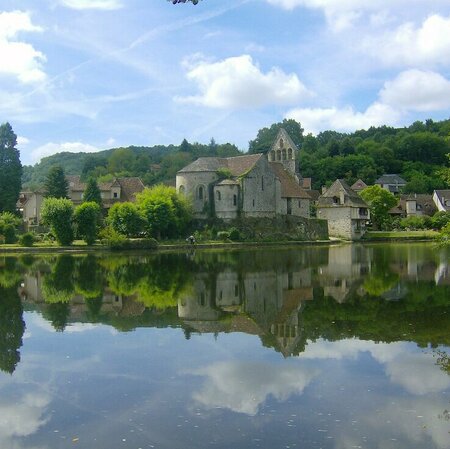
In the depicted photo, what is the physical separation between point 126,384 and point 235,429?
10.7 feet

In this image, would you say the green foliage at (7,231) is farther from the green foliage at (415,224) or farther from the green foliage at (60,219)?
the green foliage at (415,224)

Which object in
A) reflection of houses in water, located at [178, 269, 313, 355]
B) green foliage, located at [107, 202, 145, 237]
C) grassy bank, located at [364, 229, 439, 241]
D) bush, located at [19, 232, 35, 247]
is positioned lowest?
grassy bank, located at [364, 229, 439, 241]

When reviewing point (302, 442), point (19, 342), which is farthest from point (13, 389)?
point (302, 442)

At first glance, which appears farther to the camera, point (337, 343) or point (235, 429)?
point (337, 343)

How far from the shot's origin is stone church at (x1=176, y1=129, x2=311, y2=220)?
230 ft

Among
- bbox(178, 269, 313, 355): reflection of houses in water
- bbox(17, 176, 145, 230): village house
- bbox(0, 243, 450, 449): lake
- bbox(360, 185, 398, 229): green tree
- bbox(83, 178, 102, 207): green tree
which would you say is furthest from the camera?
bbox(360, 185, 398, 229): green tree

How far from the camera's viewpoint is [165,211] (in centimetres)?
6362

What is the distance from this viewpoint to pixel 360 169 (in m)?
130

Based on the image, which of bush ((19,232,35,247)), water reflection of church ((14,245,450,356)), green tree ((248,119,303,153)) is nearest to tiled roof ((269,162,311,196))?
bush ((19,232,35,247))

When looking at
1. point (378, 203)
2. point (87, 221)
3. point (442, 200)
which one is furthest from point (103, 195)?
point (442, 200)

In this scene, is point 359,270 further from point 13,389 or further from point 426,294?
point 13,389

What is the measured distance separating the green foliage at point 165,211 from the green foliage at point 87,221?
565 cm

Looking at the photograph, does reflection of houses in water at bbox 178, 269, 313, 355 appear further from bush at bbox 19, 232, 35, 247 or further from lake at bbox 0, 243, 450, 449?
bush at bbox 19, 232, 35, 247

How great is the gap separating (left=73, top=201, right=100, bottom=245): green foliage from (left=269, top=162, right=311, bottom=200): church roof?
25.3 m
